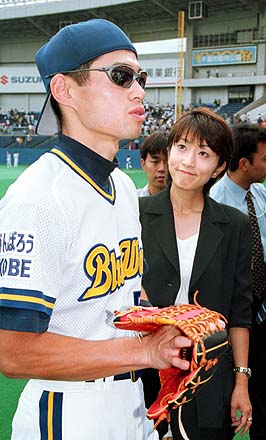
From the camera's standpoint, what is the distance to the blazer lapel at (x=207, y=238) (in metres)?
2.11

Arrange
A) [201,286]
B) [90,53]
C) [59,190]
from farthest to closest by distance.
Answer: [201,286] → [90,53] → [59,190]

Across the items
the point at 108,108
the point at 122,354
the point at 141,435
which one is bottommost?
the point at 141,435

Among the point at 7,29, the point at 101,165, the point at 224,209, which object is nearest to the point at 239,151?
the point at 224,209

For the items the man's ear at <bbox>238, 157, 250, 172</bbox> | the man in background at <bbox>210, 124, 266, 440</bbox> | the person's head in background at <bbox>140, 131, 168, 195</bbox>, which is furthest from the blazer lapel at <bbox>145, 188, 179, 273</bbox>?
the person's head in background at <bbox>140, 131, 168, 195</bbox>

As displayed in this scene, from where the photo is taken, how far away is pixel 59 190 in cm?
133

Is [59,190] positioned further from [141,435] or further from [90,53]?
[141,435]

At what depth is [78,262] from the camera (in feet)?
4.36

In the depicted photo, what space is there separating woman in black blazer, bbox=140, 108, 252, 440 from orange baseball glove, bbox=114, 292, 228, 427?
0.77 metres

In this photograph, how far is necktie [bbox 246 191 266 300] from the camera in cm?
284

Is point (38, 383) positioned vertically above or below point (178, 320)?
below

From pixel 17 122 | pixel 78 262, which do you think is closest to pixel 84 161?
pixel 78 262

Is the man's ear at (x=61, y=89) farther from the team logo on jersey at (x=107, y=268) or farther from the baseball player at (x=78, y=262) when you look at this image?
the team logo on jersey at (x=107, y=268)

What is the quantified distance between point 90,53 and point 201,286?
42.9 inches

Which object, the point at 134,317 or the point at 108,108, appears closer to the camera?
the point at 134,317
